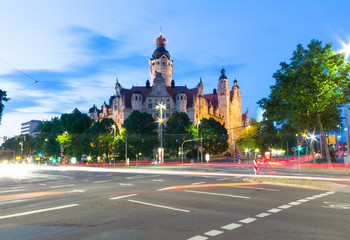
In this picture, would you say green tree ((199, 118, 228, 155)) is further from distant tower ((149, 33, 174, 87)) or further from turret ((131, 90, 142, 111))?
distant tower ((149, 33, 174, 87))

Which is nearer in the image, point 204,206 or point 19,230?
point 19,230

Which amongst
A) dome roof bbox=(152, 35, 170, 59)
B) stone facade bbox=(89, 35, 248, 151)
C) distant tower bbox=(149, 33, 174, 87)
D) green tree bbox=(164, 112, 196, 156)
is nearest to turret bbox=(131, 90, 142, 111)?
A: stone facade bbox=(89, 35, 248, 151)

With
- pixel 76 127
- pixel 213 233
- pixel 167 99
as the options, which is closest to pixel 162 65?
pixel 167 99

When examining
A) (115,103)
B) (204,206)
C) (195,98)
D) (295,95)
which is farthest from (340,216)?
(115,103)

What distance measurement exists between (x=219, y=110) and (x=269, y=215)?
4891 inches

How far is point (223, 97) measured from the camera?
426 feet

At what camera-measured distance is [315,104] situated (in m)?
34.8

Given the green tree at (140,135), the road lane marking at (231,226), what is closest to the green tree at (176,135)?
the green tree at (140,135)

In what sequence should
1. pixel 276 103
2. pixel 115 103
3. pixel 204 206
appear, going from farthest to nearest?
pixel 115 103
pixel 276 103
pixel 204 206

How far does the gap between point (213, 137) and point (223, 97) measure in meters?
53.0

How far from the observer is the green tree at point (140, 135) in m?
76.1

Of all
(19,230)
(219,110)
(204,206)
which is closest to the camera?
(19,230)

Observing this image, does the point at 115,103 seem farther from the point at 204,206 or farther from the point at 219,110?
the point at 204,206

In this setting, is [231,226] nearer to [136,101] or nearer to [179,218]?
[179,218]
